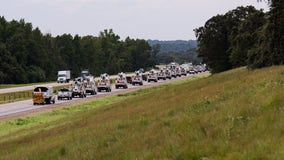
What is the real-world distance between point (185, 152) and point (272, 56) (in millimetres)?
35560

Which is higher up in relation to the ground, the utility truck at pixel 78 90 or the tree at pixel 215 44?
the tree at pixel 215 44

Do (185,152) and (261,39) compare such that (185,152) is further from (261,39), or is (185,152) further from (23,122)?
(261,39)

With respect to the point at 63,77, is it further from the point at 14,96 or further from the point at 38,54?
the point at 14,96

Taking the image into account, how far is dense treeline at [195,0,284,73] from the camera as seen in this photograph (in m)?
→ 43.9

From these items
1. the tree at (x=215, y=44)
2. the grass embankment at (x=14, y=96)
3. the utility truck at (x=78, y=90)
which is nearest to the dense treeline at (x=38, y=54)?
the grass embankment at (x=14, y=96)

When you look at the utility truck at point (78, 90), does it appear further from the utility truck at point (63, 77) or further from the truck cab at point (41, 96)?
the utility truck at point (63, 77)

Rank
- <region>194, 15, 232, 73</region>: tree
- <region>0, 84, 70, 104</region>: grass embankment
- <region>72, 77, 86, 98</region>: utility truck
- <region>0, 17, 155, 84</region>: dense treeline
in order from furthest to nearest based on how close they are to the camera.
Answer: <region>0, 17, 155, 84</region>: dense treeline, <region>194, 15, 232, 73</region>: tree, <region>72, 77, 86, 98</region>: utility truck, <region>0, 84, 70, 104</region>: grass embankment

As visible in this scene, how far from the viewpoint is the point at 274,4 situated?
42844 millimetres

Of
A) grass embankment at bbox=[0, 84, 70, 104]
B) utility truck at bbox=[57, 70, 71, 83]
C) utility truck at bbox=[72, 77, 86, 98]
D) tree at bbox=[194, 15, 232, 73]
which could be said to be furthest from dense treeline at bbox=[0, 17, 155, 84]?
tree at bbox=[194, 15, 232, 73]

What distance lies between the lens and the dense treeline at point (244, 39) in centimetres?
4394

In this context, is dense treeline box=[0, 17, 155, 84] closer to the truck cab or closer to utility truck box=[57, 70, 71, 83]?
utility truck box=[57, 70, 71, 83]

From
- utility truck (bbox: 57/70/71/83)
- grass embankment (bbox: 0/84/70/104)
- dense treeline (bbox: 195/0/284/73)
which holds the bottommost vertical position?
grass embankment (bbox: 0/84/70/104)

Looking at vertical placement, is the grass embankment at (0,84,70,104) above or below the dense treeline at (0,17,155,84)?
below

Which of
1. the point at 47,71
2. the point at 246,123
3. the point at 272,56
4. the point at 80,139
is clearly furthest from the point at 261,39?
the point at 47,71
